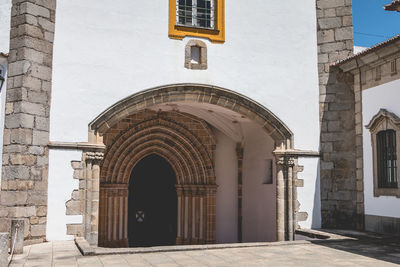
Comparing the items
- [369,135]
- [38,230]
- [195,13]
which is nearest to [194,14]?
[195,13]

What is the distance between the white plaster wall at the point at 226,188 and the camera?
1245 cm

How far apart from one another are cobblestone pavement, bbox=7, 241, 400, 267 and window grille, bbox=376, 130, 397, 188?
4.80 ft

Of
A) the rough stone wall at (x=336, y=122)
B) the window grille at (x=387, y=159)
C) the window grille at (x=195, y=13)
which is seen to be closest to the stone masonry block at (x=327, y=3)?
the rough stone wall at (x=336, y=122)

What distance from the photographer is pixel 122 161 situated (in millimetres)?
11742

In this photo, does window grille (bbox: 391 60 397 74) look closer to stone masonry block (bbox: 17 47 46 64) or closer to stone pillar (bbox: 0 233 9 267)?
stone masonry block (bbox: 17 47 46 64)

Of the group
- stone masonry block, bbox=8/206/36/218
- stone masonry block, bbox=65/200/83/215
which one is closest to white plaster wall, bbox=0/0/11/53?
stone masonry block, bbox=8/206/36/218

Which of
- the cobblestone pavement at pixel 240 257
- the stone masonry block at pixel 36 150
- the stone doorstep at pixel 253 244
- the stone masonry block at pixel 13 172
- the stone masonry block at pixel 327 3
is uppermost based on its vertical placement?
the stone masonry block at pixel 327 3

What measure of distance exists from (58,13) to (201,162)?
207 inches

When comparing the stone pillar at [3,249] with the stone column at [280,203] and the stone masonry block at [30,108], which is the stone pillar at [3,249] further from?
the stone column at [280,203]

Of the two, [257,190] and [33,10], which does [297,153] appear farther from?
[33,10]

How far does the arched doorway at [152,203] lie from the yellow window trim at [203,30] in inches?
162

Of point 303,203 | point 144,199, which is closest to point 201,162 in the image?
point 144,199

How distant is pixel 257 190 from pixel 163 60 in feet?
14.7

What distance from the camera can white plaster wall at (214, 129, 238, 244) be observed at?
1245 cm
